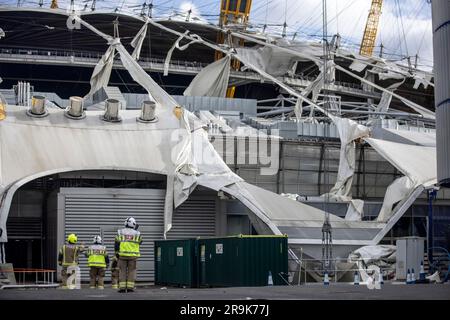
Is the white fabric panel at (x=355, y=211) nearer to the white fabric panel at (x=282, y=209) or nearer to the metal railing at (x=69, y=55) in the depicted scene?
the white fabric panel at (x=282, y=209)

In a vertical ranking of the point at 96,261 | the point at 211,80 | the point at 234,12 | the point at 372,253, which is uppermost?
the point at 234,12

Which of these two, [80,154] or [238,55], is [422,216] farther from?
[238,55]

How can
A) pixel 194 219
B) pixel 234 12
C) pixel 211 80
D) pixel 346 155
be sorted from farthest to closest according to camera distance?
pixel 234 12, pixel 211 80, pixel 346 155, pixel 194 219

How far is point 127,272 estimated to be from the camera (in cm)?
2583

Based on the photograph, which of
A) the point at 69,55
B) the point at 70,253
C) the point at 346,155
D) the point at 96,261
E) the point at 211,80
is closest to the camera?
the point at 96,261

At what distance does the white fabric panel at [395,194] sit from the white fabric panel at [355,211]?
167 cm

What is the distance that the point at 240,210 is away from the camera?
5466 cm

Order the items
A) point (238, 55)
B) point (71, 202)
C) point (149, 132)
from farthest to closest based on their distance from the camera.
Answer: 1. point (238, 55)
2. point (149, 132)
3. point (71, 202)

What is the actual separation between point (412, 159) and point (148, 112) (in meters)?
16.2

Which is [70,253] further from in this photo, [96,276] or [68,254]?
[96,276]

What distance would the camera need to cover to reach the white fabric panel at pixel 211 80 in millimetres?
79000

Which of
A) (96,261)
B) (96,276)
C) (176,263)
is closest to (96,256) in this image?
(96,261)
